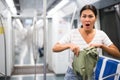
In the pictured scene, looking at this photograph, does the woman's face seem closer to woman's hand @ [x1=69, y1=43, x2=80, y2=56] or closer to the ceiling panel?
woman's hand @ [x1=69, y1=43, x2=80, y2=56]

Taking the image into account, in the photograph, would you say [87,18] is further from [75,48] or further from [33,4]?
[33,4]

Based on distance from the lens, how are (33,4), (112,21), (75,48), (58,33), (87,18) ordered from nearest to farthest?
(75,48) → (87,18) → (112,21) → (58,33) → (33,4)

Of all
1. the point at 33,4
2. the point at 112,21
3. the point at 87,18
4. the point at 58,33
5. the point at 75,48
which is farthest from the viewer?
the point at 33,4

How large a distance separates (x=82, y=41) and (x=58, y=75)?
5546 millimetres

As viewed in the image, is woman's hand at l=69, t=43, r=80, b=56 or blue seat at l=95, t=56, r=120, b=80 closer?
woman's hand at l=69, t=43, r=80, b=56

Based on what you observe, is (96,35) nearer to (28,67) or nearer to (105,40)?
(105,40)

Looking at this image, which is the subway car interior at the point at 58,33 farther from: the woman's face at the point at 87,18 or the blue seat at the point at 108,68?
the woman's face at the point at 87,18

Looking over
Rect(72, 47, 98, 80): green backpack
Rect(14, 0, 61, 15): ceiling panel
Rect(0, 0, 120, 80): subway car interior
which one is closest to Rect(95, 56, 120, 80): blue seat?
Rect(0, 0, 120, 80): subway car interior

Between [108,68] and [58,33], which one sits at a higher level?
[58,33]

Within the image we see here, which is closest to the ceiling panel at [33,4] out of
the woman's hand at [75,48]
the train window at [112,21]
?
the train window at [112,21]

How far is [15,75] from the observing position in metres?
7.48

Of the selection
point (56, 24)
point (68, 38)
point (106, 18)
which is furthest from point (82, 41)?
point (56, 24)

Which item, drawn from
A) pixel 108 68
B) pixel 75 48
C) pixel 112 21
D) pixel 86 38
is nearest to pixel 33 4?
pixel 112 21

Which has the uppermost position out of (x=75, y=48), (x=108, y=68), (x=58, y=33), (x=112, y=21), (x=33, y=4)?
(x=33, y=4)
